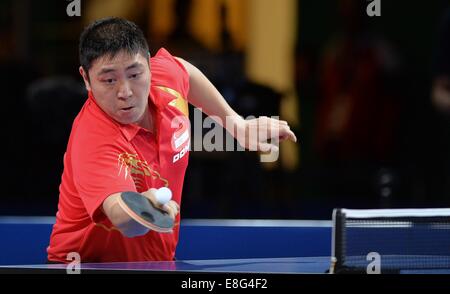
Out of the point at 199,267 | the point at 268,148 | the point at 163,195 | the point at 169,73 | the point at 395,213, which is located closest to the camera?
the point at 163,195

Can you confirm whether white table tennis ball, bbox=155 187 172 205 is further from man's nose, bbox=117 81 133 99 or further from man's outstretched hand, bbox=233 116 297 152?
man's outstretched hand, bbox=233 116 297 152

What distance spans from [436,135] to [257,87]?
3.93 ft

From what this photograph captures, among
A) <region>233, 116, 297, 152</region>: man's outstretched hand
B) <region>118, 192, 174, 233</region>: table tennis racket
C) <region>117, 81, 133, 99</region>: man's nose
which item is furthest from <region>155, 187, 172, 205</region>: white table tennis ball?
<region>233, 116, 297, 152</region>: man's outstretched hand

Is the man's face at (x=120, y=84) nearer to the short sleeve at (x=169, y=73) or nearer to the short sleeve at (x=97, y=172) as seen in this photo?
the short sleeve at (x=97, y=172)

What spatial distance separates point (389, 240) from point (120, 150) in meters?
1.03

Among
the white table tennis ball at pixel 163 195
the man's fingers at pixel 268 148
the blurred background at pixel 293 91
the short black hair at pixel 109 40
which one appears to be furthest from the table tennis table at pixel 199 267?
the blurred background at pixel 293 91

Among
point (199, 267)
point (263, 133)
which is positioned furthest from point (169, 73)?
point (199, 267)

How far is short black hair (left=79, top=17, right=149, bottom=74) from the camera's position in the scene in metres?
3.24

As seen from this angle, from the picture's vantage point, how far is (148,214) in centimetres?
284

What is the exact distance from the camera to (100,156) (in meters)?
→ 3.18

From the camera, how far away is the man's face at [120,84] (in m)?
3.23

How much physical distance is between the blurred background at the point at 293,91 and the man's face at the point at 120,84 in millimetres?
3333

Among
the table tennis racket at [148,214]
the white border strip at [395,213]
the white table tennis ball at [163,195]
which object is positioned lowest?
the white border strip at [395,213]

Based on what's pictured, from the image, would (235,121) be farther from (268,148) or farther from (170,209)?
A: (170,209)
